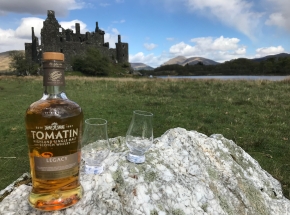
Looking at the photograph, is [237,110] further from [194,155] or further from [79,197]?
[79,197]

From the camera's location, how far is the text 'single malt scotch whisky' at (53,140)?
179cm

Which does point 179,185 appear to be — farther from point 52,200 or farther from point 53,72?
point 53,72

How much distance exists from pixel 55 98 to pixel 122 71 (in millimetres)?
60414

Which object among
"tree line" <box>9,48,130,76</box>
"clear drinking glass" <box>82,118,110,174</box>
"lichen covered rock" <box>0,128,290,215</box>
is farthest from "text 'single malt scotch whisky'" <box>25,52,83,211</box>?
"tree line" <box>9,48,130,76</box>

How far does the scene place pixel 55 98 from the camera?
193cm

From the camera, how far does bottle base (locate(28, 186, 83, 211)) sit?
184cm

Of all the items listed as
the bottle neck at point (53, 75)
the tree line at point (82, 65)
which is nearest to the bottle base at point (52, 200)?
the bottle neck at point (53, 75)

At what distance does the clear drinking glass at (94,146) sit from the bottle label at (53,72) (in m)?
0.69

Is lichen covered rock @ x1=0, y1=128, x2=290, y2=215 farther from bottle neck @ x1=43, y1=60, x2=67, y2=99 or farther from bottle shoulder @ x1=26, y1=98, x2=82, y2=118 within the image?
bottle neck @ x1=43, y1=60, x2=67, y2=99

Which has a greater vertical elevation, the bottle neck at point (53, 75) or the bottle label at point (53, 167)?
the bottle neck at point (53, 75)

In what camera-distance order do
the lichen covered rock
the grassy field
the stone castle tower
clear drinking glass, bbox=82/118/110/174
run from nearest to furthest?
the lichen covered rock → clear drinking glass, bbox=82/118/110/174 → the grassy field → the stone castle tower

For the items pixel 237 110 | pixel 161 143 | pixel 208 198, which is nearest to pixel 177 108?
pixel 237 110

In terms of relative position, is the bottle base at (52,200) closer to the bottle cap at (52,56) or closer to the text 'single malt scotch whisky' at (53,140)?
the text 'single malt scotch whisky' at (53,140)

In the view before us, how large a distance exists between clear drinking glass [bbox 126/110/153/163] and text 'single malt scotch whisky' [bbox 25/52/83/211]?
80 cm
